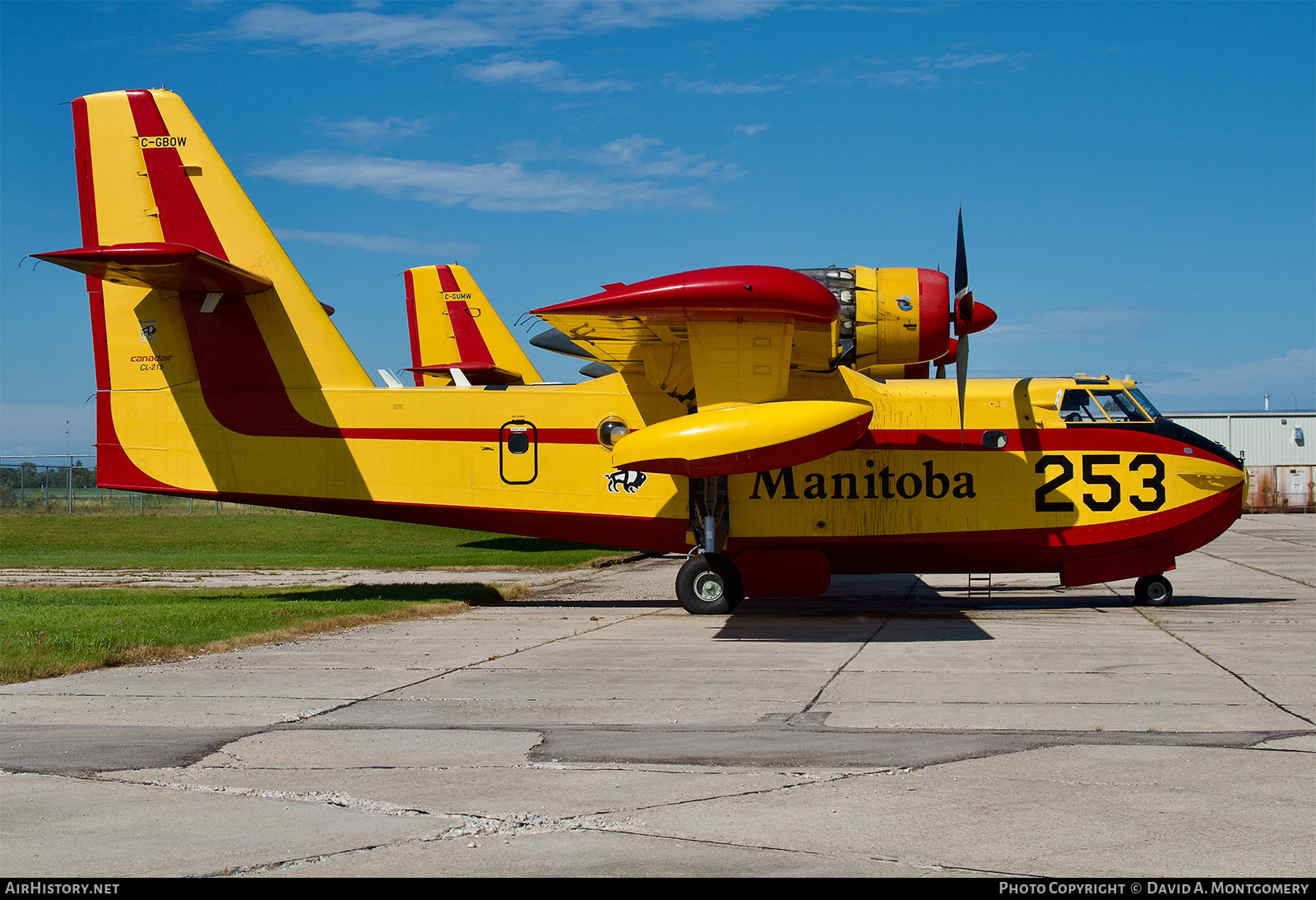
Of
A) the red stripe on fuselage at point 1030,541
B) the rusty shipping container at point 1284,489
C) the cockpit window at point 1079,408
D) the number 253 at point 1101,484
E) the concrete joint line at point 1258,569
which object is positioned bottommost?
the rusty shipping container at point 1284,489

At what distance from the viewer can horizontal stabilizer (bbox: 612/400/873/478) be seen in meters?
13.0

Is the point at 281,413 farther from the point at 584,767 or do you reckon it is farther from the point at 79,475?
the point at 79,475

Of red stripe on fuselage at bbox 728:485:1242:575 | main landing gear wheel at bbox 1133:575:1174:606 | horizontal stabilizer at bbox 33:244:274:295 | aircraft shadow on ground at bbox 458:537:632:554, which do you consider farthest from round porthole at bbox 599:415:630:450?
aircraft shadow on ground at bbox 458:537:632:554

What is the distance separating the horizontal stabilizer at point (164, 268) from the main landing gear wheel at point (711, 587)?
7991mm

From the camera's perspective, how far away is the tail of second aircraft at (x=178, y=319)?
1580 cm

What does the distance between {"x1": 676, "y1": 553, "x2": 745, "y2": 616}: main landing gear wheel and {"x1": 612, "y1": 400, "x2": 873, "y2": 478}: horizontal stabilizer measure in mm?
2277

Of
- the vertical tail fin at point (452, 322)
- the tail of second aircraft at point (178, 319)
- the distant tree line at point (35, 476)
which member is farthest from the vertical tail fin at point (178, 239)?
the distant tree line at point (35, 476)

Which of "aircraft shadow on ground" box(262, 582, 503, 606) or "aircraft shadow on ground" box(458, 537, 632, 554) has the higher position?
"aircraft shadow on ground" box(262, 582, 503, 606)

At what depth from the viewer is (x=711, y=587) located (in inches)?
595

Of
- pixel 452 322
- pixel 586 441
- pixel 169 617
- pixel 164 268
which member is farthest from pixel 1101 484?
pixel 452 322

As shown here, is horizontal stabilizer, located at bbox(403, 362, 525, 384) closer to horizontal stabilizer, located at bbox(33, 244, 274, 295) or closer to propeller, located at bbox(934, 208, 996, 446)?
horizontal stabilizer, located at bbox(33, 244, 274, 295)

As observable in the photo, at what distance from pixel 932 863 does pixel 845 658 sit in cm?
651

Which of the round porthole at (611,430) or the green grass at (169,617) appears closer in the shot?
the green grass at (169,617)

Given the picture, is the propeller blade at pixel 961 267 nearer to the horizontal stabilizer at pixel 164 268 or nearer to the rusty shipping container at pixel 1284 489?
the horizontal stabilizer at pixel 164 268
